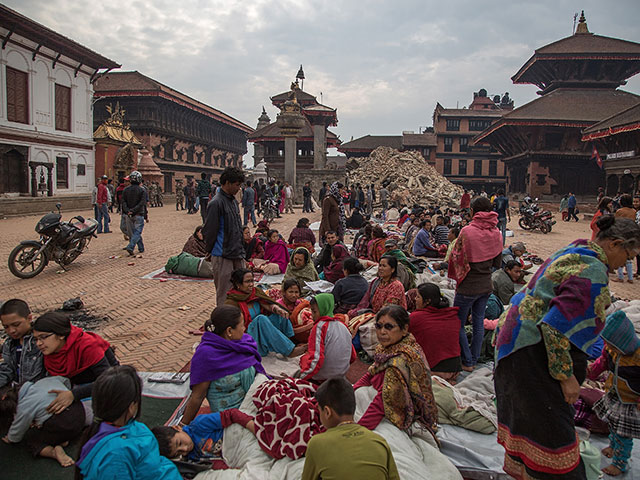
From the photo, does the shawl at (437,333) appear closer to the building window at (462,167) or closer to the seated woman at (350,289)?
the seated woman at (350,289)

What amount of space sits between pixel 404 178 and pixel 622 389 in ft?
91.0

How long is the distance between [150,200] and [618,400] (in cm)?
2766

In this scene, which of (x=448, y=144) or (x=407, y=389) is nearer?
(x=407, y=389)

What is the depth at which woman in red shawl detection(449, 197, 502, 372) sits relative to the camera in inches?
159

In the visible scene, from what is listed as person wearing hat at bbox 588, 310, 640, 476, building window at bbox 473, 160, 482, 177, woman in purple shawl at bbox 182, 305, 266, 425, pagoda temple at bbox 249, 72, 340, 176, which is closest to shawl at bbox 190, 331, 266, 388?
woman in purple shawl at bbox 182, 305, 266, 425

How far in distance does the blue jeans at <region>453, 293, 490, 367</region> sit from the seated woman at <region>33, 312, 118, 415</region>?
322cm

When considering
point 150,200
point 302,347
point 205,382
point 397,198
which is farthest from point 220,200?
point 150,200

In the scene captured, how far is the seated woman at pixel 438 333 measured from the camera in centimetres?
399

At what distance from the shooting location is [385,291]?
4840 mm

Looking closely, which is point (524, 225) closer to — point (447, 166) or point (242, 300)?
point (242, 300)

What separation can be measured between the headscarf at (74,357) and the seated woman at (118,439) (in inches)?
36.8

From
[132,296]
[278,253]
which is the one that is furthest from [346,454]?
[278,253]

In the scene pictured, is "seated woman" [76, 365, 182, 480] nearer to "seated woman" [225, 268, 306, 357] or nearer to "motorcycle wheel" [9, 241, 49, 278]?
"seated woman" [225, 268, 306, 357]

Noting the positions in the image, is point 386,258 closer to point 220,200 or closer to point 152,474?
point 220,200
